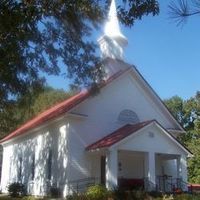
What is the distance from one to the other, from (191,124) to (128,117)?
101ft

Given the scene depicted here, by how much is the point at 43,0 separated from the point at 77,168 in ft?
42.9

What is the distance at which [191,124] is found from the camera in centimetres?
5734

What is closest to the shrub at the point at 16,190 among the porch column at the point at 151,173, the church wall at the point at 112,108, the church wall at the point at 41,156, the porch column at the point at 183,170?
the church wall at the point at 41,156

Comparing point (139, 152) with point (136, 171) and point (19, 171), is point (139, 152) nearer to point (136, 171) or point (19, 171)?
point (136, 171)

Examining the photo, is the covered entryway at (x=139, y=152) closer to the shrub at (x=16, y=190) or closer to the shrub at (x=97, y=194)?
the shrub at (x=97, y=194)

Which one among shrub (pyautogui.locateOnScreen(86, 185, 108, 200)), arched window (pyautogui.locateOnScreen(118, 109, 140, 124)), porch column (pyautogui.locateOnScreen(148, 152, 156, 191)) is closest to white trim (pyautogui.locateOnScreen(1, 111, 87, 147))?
arched window (pyautogui.locateOnScreen(118, 109, 140, 124))

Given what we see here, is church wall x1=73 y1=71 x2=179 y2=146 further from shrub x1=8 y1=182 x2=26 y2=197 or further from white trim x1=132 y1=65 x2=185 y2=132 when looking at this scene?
shrub x1=8 y1=182 x2=26 y2=197

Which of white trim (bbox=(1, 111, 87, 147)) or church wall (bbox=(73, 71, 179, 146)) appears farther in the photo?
church wall (bbox=(73, 71, 179, 146))

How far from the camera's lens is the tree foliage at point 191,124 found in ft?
151

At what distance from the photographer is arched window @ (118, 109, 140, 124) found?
28453 mm

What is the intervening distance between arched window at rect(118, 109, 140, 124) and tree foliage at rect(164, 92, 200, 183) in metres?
18.0

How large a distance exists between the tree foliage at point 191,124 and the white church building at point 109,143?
16.1 metres

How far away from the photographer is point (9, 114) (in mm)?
26578

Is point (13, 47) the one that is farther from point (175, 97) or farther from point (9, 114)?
point (175, 97)
